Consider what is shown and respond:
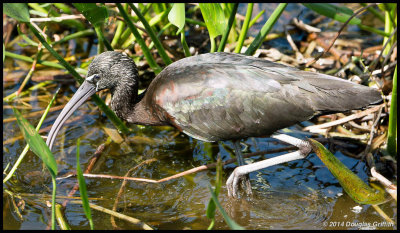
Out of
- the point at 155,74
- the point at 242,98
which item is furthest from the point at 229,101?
the point at 155,74

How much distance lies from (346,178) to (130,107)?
2309mm

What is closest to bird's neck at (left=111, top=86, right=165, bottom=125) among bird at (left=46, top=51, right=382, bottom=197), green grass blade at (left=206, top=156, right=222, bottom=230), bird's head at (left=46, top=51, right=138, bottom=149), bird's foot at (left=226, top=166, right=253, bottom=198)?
bird's head at (left=46, top=51, right=138, bottom=149)

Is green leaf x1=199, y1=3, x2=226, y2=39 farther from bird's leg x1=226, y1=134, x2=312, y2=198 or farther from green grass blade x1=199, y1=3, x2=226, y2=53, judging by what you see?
bird's leg x1=226, y1=134, x2=312, y2=198

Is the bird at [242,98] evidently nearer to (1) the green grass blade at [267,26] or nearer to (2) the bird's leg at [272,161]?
(2) the bird's leg at [272,161]

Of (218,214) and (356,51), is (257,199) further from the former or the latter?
(356,51)

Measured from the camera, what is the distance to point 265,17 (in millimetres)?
7770

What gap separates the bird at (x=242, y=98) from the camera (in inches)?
190

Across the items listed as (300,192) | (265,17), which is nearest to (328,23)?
(265,17)

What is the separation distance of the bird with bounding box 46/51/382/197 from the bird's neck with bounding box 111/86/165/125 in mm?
204

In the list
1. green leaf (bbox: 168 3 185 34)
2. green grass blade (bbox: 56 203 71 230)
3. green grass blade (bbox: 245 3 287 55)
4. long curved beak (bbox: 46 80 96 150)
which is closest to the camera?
green grass blade (bbox: 56 203 71 230)

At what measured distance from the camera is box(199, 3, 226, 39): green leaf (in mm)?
5176

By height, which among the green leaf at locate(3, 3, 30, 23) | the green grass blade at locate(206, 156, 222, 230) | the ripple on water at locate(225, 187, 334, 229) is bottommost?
the ripple on water at locate(225, 187, 334, 229)

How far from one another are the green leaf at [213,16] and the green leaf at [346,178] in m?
1.51

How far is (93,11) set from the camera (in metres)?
5.18
